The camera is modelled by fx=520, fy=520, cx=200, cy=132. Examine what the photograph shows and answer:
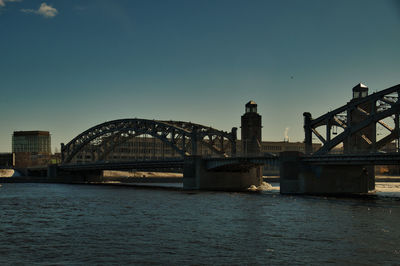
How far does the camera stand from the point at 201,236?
36531 mm

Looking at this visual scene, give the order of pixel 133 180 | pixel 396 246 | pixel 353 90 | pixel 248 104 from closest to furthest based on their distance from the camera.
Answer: pixel 396 246 → pixel 353 90 → pixel 248 104 → pixel 133 180

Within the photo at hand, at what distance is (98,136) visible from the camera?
156m

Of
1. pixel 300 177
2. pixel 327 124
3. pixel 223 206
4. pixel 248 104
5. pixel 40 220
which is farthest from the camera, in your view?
pixel 248 104

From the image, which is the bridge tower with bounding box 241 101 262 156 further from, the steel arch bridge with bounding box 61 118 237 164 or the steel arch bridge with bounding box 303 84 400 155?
the steel arch bridge with bounding box 303 84 400 155

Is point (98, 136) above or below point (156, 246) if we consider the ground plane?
above

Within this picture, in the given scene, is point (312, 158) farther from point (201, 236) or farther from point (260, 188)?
point (201, 236)

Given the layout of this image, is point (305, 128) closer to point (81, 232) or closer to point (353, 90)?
point (353, 90)

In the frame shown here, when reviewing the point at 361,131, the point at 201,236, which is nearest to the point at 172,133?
the point at 361,131

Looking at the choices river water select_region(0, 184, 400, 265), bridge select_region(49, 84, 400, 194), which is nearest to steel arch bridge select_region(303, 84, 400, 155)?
bridge select_region(49, 84, 400, 194)

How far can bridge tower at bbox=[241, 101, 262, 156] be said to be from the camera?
13075cm

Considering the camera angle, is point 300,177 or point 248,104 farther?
point 248,104

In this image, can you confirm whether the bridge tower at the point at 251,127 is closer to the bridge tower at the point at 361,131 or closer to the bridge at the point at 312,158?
the bridge at the point at 312,158

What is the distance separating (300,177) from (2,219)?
48720 millimetres

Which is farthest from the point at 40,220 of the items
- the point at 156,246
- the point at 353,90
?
the point at 353,90
